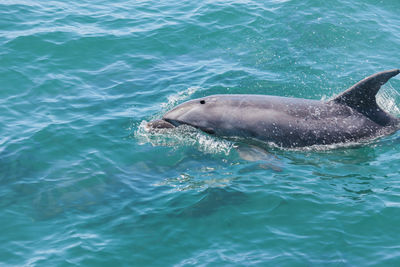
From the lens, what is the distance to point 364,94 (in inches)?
566

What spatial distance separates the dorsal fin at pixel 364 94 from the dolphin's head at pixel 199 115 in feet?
11.5

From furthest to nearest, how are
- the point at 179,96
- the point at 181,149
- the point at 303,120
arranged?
1. the point at 179,96
2. the point at 181,149
3. the point at 303,120

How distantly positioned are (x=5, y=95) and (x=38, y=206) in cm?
676

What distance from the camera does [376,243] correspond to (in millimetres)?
11000

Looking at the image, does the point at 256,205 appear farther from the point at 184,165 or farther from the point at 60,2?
the point at 60,2

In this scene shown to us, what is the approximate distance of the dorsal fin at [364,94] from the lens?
13.8m

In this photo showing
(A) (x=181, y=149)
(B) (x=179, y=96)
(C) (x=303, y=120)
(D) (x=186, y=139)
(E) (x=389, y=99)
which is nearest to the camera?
(C) (x=303, y=120)

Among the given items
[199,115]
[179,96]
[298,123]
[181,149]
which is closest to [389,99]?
[298,123]

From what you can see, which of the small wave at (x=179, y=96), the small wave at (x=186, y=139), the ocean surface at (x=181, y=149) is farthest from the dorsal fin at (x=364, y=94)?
the small wave at (x=179, y=96)

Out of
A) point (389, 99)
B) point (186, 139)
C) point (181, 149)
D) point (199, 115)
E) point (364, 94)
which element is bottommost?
point (389, 99)

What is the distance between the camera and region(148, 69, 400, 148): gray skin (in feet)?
48.4

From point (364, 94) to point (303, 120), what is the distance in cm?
179

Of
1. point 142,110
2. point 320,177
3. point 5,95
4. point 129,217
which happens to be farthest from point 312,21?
point 129,217

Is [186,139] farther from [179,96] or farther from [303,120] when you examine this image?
[303,120]
